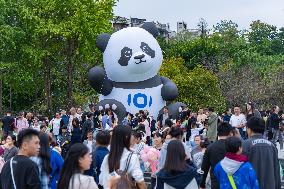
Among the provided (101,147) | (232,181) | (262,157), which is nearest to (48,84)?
(101,147)

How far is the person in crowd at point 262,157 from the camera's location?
7.95 m

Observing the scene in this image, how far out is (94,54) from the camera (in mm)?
35344

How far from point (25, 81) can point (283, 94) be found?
1488 cm

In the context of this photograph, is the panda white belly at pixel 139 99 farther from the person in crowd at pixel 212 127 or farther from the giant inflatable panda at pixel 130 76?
the person in crowd at pixel 212 127

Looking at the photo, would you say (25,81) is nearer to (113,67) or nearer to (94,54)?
(94,54)

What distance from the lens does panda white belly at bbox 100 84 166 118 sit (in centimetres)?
2139

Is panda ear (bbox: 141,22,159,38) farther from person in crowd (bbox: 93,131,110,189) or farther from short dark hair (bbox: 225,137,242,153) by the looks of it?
short dark hair (bbox: 225,137,242,153)

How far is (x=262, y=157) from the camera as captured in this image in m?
7.93

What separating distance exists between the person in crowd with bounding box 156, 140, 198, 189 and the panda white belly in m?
14.3

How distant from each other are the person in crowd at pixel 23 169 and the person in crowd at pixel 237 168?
2172 millimetres

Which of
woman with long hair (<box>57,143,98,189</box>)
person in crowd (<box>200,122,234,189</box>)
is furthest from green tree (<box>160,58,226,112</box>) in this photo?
woman with long hair (<box>57,143,98,189</box>)

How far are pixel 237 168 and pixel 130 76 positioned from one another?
14.2m

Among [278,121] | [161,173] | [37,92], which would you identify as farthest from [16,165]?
[37,92]

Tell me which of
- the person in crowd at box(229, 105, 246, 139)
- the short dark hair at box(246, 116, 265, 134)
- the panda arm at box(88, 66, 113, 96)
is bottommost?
the person in crowd at box(229, 105, 246, 139)
